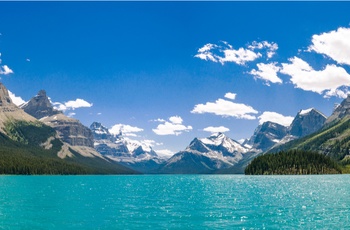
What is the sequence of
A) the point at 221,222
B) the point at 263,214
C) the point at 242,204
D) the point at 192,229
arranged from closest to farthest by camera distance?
the point at 192,229 → the point at 221,222 → the point at 263,214 → the point at 242,204

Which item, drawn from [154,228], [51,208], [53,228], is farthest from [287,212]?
[51,208]

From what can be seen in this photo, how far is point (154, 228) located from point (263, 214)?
2333 centimetres

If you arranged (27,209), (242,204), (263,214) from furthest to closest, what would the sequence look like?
(242,204) < (27,209) < (263,214)

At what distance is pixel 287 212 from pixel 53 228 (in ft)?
137

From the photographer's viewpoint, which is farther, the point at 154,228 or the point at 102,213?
A: the point at 102,213

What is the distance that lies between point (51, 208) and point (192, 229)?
1495 inches

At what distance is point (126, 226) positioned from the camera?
55312mm

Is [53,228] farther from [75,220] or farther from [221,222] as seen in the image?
[221,222]

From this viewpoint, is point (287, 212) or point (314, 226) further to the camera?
point (287, 212)

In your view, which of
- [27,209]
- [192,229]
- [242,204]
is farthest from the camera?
[242,204]

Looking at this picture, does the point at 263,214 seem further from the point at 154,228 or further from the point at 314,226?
the point at 154,228

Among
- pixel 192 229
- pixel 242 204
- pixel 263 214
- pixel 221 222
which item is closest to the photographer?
pixel 192 229

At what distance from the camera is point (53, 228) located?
54.0 m

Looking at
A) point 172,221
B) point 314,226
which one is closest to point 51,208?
point 172,221
